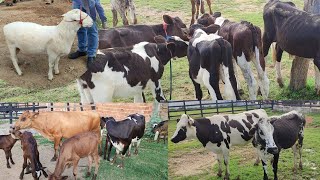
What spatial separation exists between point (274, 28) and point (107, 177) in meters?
2.22

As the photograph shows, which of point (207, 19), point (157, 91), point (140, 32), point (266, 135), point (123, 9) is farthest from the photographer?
point (207, 19)

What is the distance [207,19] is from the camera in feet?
17.5

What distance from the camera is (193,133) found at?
4.09m

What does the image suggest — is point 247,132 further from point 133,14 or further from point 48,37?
point 133,14

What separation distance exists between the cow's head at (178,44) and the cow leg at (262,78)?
64 centimetres

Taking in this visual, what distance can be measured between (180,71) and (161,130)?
23.5 inches

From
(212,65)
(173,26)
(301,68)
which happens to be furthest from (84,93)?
(301,68)

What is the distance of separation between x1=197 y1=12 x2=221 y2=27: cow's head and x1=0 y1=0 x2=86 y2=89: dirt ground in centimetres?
148

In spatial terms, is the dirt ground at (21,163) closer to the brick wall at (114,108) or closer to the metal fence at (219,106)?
the brick wall at (114,108)

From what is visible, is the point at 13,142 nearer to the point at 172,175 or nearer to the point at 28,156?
the point at 28,156

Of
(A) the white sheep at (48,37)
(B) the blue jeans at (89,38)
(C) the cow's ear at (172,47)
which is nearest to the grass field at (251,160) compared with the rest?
(C) the cow's ear at (172,47)

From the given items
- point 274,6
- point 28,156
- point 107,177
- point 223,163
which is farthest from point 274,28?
point 28,156

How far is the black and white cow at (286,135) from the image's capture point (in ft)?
13.5

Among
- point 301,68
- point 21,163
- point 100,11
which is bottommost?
point 21,163
